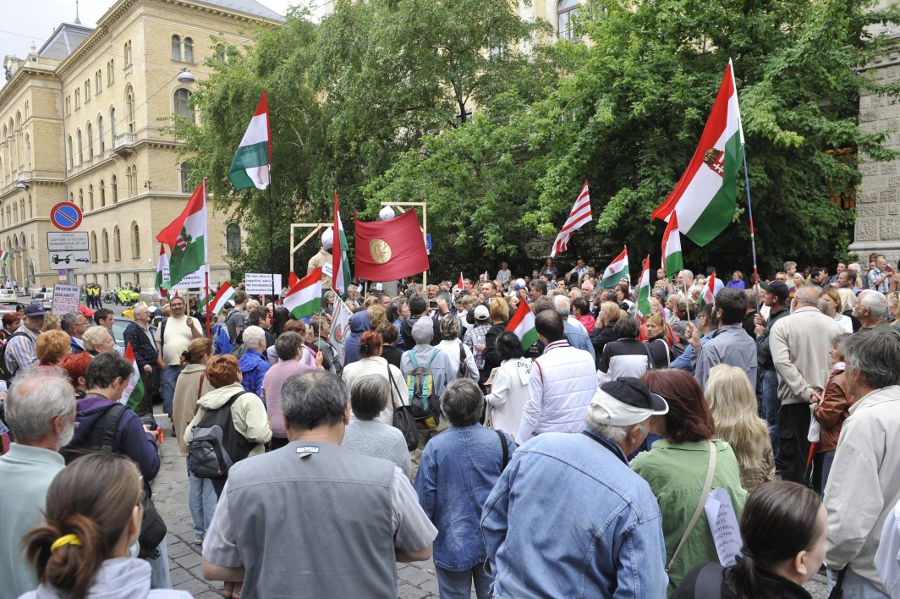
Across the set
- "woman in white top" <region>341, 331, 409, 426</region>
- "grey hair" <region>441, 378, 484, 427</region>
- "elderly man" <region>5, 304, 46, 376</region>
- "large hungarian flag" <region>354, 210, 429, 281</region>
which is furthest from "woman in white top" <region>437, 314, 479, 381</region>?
"elderly man" <region>5, 304, 46, 376</region>

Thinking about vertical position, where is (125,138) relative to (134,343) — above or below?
above

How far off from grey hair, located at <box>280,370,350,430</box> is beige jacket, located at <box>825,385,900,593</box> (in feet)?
6.83

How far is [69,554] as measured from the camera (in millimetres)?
1671

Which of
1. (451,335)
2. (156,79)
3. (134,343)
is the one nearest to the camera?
(451,335)

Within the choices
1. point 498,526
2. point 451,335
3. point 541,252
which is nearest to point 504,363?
point 451,335

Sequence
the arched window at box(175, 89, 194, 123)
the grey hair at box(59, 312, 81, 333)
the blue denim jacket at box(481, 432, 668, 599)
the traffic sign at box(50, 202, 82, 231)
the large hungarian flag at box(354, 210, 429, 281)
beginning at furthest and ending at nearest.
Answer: the arched window at box(175, 89, 194, 123), the traffic sign at box(50, 202, 82, 231), the large hungarian flag at box(354, 210, 429, 281), the grey hair at box(59, 312, 81, 333), the blue denim jacket at box(481, 432, 668, 599)

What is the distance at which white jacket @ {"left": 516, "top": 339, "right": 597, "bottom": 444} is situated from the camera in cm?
473

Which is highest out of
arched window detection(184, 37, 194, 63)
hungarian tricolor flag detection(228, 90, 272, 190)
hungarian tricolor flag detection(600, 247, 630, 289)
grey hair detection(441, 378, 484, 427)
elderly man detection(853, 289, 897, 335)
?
arched window detection(184, 37, 194, 63)

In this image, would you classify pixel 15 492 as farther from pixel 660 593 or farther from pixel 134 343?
pixel 134 343

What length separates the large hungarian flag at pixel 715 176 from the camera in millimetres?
6961

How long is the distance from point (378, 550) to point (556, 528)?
0.67 metres

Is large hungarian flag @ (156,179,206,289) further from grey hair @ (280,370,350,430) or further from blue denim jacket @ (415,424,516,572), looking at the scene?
grey hair @ (280,370,350,430)

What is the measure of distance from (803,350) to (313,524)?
15.3 ft

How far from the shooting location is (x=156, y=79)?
48.7 meters
